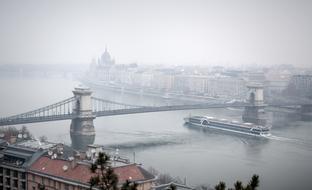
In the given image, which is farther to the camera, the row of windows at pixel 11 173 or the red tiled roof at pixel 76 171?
the row of windows at pixel 11 173

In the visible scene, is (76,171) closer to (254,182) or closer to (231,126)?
(254,182)

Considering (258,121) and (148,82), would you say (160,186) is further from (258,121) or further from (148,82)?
(148,82)

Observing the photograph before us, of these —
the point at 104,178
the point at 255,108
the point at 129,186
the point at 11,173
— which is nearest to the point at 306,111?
the point at 255,108

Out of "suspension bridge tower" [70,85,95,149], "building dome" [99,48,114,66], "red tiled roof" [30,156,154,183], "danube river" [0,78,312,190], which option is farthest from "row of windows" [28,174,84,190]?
"building dome" [99,48,114,66]

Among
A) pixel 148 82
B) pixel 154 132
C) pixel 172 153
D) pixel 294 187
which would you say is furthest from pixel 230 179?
pixel 148 82

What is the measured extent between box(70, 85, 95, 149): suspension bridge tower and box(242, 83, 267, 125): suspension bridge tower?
5211mm

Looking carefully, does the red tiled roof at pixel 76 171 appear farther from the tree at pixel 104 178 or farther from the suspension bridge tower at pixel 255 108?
the suspension bridge tower at pixel 255 108

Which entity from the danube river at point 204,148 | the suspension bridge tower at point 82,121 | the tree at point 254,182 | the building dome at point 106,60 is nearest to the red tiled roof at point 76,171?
the danube river at point 204,148

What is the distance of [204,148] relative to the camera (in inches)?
378

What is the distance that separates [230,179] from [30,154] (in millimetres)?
2788

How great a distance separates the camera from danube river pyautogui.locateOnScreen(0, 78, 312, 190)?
24.5 ft

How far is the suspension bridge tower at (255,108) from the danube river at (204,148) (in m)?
1.21

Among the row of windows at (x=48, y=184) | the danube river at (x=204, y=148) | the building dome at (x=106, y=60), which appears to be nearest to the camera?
the row of windows at (x=48, y=184)

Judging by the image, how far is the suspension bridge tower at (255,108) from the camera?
1471cm
